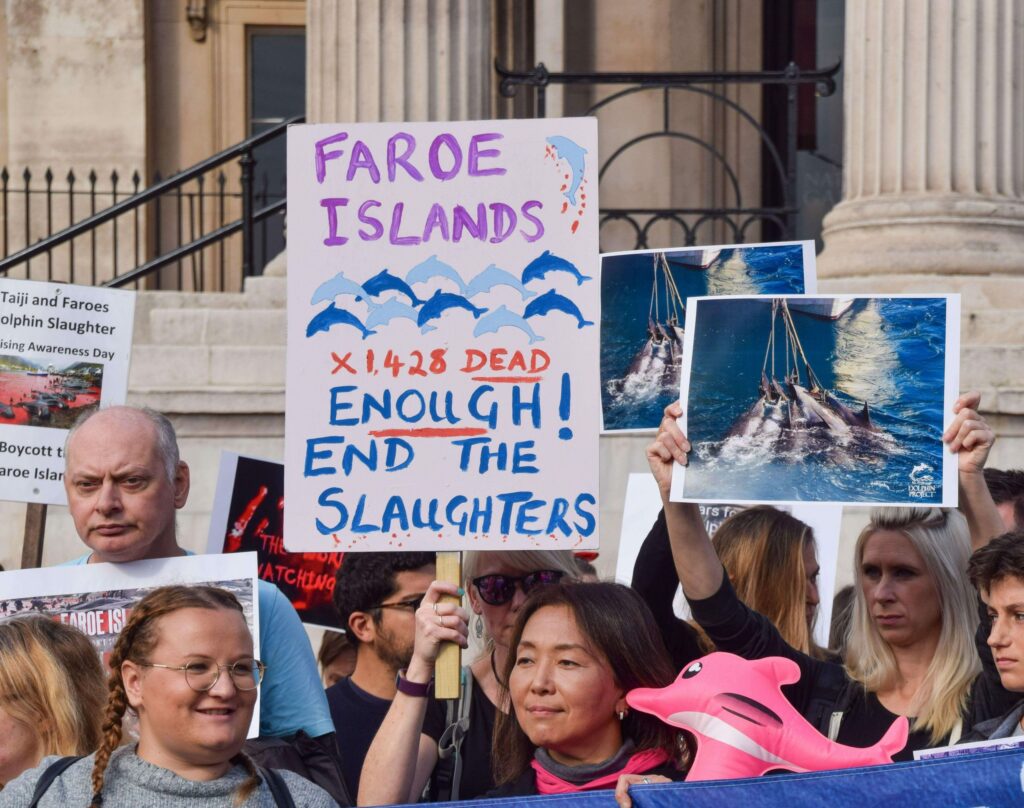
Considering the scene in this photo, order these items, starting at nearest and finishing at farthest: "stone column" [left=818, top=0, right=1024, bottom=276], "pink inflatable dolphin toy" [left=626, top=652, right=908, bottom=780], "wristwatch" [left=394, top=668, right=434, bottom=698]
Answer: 1. "pink inflatable dolphin toy" [left=626, top=652, right=908, bottom=780]
2. "wristwatch" [left=394, top=668, right=434, bottom=698]
3. "stone column" [left=818, top=0, right=1024, bottom=276]

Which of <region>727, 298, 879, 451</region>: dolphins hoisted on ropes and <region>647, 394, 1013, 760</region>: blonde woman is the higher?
<region>727, 298, 879, 451</region>: dolphins hoisted on ropes

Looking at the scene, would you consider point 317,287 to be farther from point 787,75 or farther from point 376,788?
point 787,75

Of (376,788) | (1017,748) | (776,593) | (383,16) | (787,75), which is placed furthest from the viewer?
(787,75)

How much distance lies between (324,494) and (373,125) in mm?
901

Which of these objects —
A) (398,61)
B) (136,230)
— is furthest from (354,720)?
(136,230)

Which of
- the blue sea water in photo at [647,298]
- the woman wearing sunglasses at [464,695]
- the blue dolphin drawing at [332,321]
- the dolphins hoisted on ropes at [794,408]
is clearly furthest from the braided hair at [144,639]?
the blue sea water in photo at [647,298]

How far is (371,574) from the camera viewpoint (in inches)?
212

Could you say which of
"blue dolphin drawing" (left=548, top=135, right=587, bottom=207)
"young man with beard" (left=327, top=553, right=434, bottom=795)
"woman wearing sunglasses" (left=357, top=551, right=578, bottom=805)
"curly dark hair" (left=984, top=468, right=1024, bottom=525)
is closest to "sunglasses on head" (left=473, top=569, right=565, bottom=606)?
"woman wearing sunglasses" (left=357, top=551, right=578, bottom=805)

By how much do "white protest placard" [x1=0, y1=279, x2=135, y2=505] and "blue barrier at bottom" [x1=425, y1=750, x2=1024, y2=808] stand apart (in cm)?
268

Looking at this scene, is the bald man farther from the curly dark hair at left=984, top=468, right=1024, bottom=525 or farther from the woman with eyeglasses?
the curly dark hair at left=984, top=468, right=1024, bottom=525

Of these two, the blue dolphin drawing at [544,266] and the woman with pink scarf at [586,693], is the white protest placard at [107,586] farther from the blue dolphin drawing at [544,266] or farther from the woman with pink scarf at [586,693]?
the blue dolphin drawing at [544,266]

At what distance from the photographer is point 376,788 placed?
4.29 m

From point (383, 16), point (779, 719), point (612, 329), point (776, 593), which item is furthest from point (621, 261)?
point (383, 16)

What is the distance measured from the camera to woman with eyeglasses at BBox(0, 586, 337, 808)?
11.9 ft
